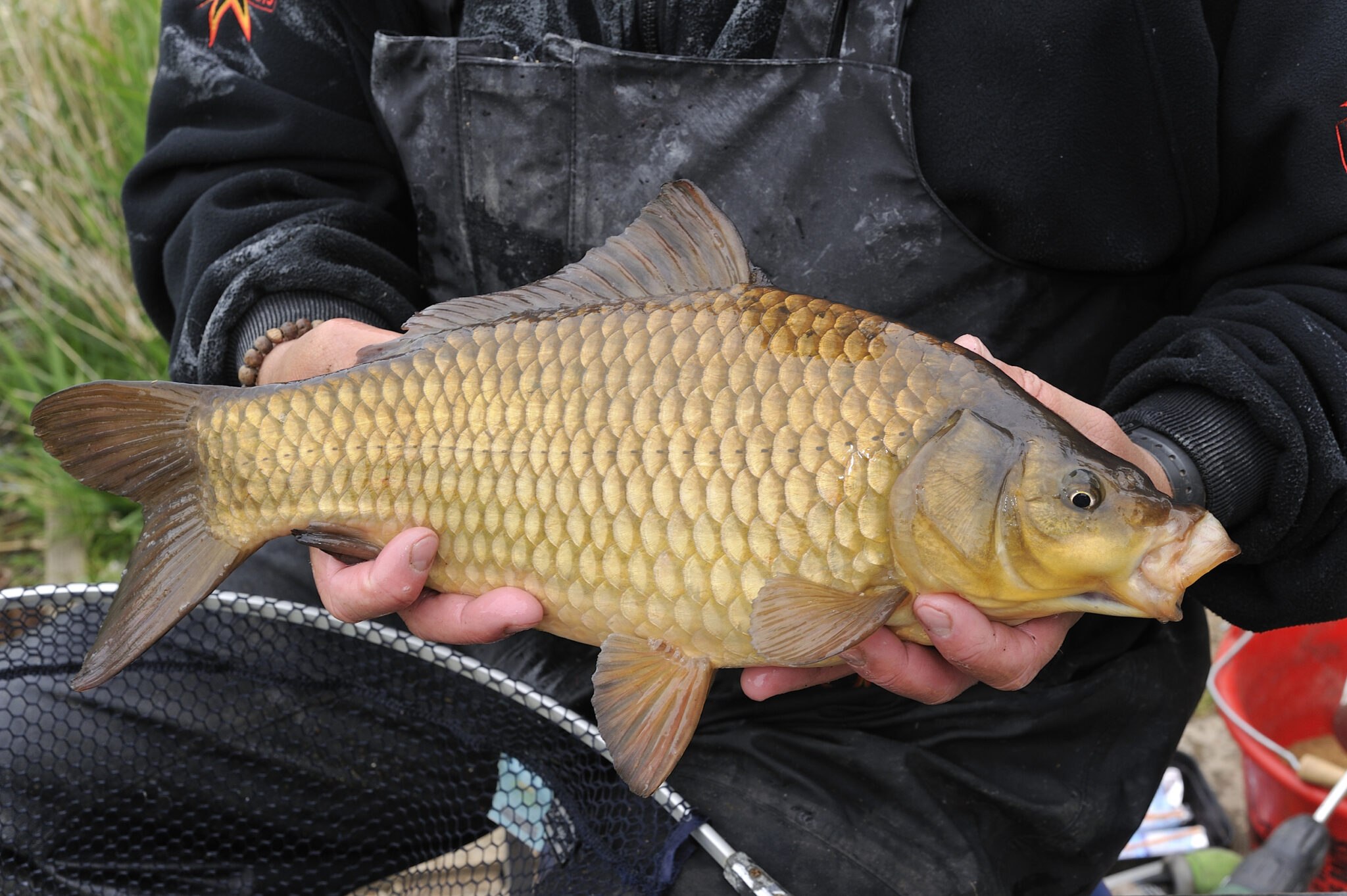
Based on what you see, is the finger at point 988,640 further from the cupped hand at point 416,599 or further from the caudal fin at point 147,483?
the caudal fin at point 147,483

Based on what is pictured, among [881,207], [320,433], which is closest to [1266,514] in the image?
[881,207]

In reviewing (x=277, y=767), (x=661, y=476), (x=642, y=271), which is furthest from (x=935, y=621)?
(x=277, y=767)

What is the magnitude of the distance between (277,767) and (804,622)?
3.01ft

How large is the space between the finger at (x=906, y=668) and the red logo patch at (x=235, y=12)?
1.42m

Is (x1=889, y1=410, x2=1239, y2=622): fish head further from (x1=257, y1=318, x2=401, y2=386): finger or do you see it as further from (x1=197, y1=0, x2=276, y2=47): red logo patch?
(x1=197, y1=0, x2=276, y2=47): red logo patch

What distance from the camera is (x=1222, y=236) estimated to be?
4.85ft

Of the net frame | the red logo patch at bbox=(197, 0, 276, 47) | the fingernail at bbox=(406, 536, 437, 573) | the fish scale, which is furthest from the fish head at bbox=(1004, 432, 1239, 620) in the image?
the red logo patch at bbox=(197, 0, 276, 47)

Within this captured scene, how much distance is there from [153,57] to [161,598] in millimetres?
2557

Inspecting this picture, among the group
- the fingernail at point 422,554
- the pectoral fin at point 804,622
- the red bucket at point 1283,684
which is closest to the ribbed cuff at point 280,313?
the fingernail at point 422,554

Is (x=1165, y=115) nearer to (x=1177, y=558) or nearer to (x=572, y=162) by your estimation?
(x=1177, y=558)

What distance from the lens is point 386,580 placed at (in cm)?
116

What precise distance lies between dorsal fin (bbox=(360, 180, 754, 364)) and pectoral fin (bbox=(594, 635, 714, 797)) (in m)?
0.38

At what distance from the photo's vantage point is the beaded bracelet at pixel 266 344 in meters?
1.56

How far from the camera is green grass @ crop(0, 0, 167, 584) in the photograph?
2.90m
